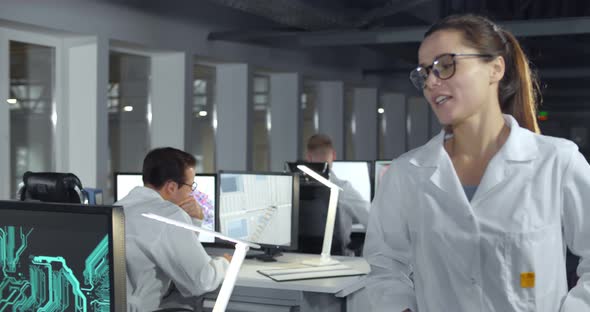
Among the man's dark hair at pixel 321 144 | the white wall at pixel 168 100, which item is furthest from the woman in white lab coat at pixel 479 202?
the white wall at pixel 168 100

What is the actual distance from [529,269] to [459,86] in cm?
46

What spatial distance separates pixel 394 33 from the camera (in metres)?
9.45

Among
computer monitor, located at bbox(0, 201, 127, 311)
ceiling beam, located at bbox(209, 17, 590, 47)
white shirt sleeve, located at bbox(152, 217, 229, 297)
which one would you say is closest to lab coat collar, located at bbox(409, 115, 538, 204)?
computer monitor, located at bbox(0, 201, 127, 311)

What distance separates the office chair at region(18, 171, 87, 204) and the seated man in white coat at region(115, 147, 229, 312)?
0.98ft

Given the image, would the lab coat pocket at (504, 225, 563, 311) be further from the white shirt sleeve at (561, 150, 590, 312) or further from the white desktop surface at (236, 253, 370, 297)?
the white desktop surface at (236, 253, 370, 297)

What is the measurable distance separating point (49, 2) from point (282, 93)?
5373 mm

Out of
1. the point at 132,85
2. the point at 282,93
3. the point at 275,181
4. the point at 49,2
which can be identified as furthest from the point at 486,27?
the point at 282,93

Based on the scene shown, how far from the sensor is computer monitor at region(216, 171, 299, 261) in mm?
4609

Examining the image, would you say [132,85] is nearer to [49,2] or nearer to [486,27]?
[49,2]

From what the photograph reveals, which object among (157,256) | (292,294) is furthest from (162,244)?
(292,294)

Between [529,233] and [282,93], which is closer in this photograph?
[529,233]

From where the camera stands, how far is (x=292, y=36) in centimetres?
998

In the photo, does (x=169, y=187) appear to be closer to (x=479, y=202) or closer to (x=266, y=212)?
(x=266, y=212)

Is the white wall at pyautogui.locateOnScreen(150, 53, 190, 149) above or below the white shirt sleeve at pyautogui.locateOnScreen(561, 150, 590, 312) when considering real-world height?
above
